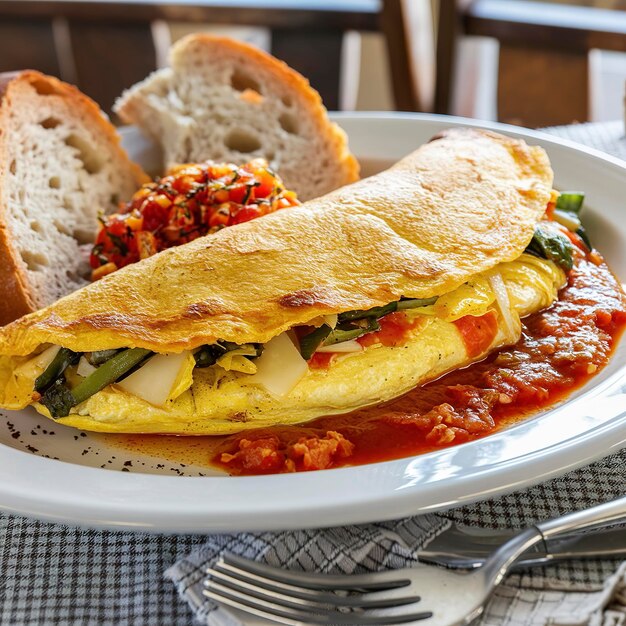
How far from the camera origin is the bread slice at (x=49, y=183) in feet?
9.18

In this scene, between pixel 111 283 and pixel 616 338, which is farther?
pixel 616 338

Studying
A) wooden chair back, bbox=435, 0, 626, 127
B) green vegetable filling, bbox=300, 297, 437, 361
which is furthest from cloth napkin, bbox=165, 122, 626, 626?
wooden chair back, bbox=435, 0, 626, 127

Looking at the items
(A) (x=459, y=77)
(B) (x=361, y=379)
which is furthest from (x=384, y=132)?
(A) (x=459, y=77)

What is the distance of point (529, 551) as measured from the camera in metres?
1.70

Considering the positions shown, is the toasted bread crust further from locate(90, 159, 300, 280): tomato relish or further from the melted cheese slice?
locate(90, 159, 300, 280): tomato relish

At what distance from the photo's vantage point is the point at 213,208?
9.40 feet

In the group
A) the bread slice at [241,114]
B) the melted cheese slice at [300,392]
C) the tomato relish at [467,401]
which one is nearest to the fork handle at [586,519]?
the tomato relish at [467,401]

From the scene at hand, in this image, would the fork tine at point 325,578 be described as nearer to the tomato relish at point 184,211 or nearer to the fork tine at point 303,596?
the fork tine at point 303,596

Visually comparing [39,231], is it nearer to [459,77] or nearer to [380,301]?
[380,301]

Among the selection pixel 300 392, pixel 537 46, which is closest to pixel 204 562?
pixel 300 392

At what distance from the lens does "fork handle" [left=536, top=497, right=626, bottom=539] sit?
1696 mm

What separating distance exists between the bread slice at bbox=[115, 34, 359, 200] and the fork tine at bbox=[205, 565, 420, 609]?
87.7 inches

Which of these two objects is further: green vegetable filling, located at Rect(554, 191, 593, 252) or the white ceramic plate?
green vegetable filling, located at Rect(554, 191, 593, 252)

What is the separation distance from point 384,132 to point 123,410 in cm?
210
